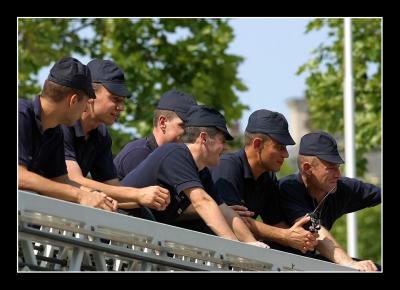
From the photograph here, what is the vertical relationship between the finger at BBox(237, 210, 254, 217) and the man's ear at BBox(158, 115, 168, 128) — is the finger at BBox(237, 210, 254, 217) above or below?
below

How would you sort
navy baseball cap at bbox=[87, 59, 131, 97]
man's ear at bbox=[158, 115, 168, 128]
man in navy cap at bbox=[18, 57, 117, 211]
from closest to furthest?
man in navy cap at bbox=[18, 57, 117, 211] < navy baseball cap at bbox=[87, 59, 131, 97] < man's ear at bbox=[158, 115, 168, 128]

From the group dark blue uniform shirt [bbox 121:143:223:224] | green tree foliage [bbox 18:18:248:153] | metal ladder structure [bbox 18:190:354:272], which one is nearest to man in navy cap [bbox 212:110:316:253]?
dark blue uniform shirt [bbox 121:143:223:224]

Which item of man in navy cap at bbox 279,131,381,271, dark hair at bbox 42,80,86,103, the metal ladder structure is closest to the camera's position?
the metal ladder structure

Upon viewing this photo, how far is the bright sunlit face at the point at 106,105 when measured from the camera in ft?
28.3

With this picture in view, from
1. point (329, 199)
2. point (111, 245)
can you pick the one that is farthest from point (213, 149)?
point (329, 199)

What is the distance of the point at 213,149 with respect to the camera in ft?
27.7

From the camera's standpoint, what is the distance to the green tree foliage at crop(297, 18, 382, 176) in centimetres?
2119

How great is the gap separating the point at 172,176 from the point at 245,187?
1305mm

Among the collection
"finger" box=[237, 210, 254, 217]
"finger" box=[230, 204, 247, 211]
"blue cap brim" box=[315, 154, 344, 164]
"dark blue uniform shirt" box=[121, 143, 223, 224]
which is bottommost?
"finger" box=[237, 210, 254, 217]

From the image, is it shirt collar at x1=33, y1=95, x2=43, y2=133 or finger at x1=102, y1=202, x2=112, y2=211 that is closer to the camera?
finger at x1=102, y1=202, x2=112, y2=211

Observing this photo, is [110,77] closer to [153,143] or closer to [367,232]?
[153,143]

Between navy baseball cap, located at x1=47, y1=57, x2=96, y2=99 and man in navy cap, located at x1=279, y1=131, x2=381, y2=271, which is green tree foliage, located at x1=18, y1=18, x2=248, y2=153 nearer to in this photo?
man in navy cap, located at x1=279, y1=131, x2=381, y2=271
